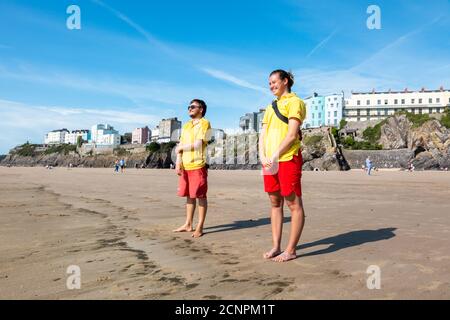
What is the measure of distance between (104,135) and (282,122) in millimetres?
181334

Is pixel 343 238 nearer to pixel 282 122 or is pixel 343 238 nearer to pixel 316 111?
pixel 282 122

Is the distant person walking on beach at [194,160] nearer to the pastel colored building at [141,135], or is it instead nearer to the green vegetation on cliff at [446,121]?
the green vegetation on cliff at [446,121]

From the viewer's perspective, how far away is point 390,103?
113562mm

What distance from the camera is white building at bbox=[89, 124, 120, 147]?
169775mm

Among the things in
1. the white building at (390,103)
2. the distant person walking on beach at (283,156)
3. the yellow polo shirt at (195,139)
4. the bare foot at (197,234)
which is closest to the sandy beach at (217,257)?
the bare foot at (197,234)

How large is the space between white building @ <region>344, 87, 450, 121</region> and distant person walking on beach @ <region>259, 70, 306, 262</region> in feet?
386

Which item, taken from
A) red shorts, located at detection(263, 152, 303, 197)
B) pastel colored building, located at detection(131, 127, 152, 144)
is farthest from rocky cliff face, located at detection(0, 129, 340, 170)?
pastel colored building, located at detection(131, 127, 152, 144)

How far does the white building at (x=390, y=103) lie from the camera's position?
109 meters

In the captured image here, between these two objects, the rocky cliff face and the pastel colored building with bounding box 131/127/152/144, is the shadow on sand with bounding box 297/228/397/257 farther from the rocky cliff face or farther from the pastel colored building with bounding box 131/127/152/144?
the pastel colored building with bounding box 131/127/152/144

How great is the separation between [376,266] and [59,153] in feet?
456

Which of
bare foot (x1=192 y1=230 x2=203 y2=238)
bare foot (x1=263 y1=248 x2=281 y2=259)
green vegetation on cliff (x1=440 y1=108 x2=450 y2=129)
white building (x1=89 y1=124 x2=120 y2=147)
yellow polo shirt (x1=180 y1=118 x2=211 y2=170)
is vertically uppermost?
white building (x1=89 y1=124 x2=120 y2=147)

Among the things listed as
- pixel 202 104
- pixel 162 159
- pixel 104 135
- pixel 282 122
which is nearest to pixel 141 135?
pixel 104 135

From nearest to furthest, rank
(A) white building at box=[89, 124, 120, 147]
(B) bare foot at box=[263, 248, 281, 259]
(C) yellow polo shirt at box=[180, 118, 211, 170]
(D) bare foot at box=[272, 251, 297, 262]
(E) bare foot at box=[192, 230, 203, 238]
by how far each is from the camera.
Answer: (D) bare foot at box=[272, 251, 297, 262] → (B) bare foot at box=[263, 248, 281, 259] → (E) bare foot at box=[192, 230, 203, 238] → (C) yellow polo shirt at box=[180, 118, 211, 170] → (A) white building at box=[89, 124, 120, 147]

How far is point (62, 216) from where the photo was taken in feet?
20.2
